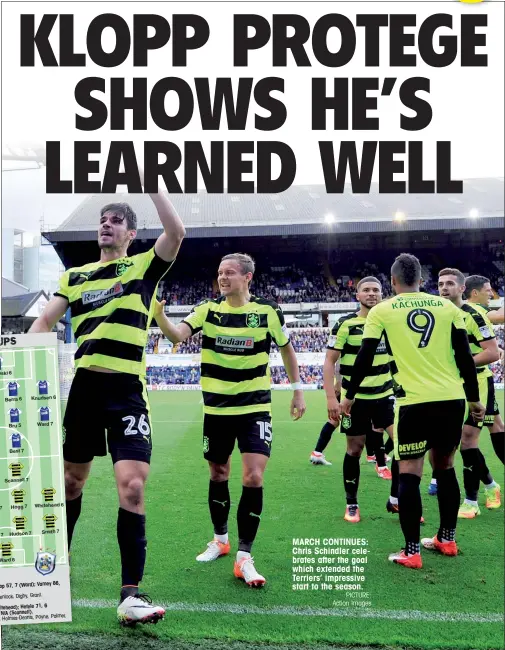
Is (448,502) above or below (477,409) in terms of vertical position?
below

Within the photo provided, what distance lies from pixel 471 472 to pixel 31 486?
3235mm

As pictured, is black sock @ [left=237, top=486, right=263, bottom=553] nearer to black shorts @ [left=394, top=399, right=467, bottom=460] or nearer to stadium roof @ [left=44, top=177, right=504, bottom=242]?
black shorts @ [left=394, top=399, right=467, bottom=460]

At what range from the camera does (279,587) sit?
112 inches

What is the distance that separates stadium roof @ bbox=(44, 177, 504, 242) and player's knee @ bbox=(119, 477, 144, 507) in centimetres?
128

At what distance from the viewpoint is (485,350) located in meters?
3.80

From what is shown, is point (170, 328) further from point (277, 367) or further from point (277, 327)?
point (277, 367)

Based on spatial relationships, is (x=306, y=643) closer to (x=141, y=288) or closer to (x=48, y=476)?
(x=48, y=476)

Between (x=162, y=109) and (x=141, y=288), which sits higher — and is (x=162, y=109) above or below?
above

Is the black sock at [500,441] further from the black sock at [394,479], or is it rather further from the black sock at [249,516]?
the black sock at [249,516]

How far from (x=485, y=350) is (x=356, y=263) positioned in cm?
223

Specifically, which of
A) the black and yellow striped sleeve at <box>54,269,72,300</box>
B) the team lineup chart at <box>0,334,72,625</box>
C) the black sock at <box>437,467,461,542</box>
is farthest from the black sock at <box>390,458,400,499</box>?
the black and yellow striped sleeve at <box>54,269,72,300</box>

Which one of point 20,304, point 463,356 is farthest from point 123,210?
point 463,356

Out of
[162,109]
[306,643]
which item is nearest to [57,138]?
[162,109]

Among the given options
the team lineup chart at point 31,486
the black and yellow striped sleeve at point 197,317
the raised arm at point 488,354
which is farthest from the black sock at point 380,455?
Result: the team lineup chart at point 31,486
